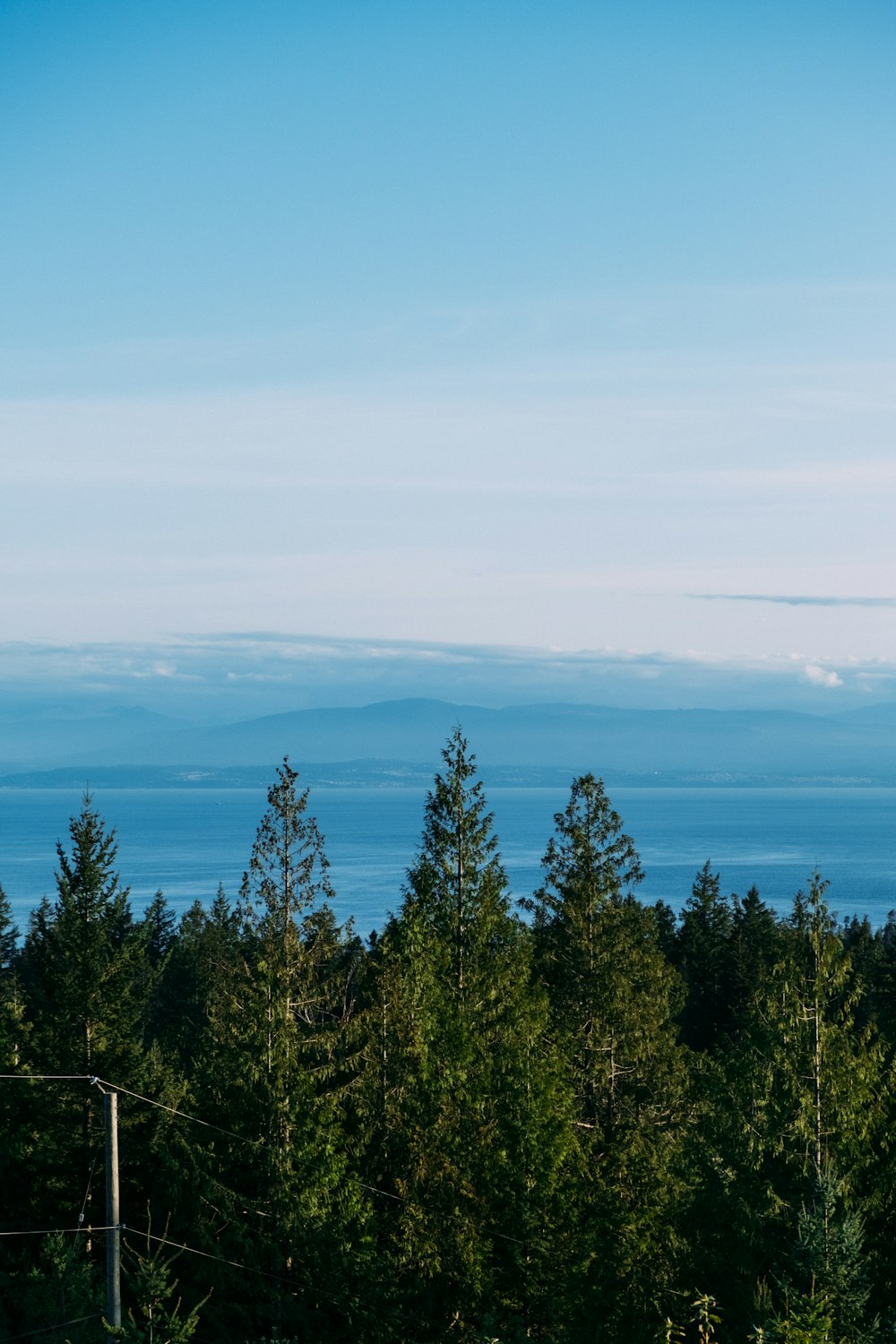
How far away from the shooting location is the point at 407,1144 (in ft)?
74.1

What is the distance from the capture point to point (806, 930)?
21.7m

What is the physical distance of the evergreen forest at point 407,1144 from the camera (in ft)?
68.3

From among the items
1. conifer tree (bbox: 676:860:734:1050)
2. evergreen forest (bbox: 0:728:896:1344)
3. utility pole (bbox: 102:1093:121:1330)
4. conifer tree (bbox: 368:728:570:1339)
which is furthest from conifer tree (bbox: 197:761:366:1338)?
conifer tree (bbox: 676:860:734:1050)

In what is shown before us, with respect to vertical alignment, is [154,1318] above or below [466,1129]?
below

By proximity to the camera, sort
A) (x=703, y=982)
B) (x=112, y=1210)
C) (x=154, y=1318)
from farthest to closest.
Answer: (x=703, y=982)
(x=154, y=1318)
(x=112, y=1210)

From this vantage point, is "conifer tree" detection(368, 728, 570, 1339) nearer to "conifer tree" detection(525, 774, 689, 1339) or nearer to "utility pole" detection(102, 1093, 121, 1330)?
"conifer tree" detection(525, 774, 689, 1339)

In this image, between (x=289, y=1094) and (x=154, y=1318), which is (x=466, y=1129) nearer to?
(x=289, y=1094)

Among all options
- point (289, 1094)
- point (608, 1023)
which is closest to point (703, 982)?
point (608, 1023)

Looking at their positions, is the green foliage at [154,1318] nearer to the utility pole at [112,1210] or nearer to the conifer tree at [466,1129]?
the utility pole at [112,1210]

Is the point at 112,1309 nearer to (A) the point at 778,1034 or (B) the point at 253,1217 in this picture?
(B) the point at 253,1217

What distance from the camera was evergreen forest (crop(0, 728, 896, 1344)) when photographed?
68.3 ft

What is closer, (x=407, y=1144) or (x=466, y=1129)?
(x=407, y=1144)

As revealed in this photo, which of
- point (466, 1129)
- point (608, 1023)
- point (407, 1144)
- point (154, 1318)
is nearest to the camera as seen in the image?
point (154, 1318)

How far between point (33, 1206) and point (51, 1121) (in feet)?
7.34
